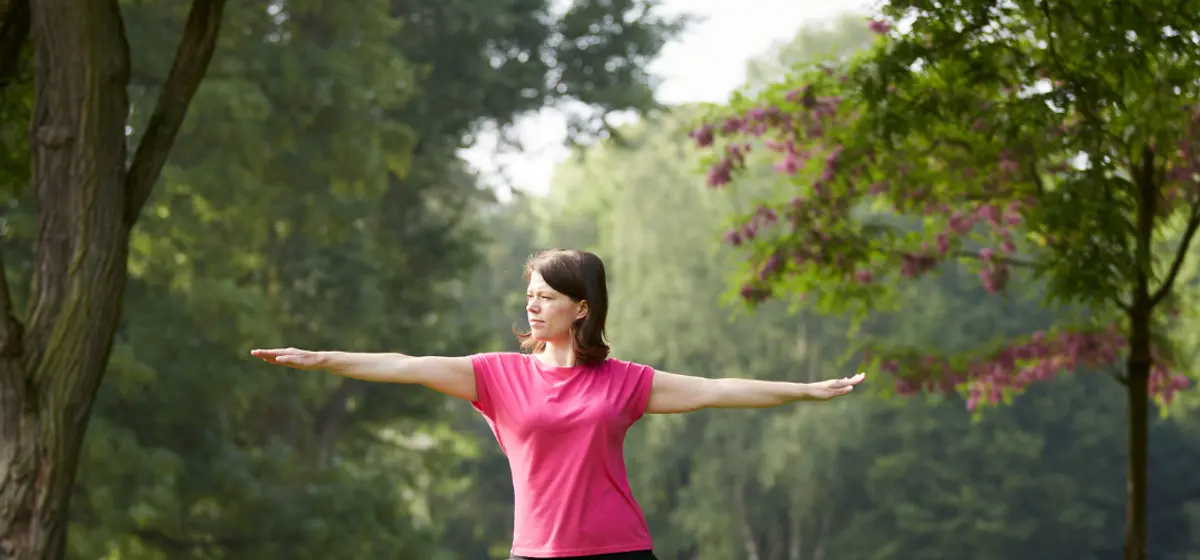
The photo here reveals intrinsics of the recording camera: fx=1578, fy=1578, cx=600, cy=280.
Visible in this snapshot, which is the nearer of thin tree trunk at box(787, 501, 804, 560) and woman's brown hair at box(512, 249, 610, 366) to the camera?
woman's brown hair at box(512, 249, 610, 366)

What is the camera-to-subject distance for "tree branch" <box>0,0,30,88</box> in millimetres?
6402

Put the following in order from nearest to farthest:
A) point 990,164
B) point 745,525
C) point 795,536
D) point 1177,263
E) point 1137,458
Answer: point 1177,263 < point 1137,458 < point 990,164 < point 745,525 < point 795,536

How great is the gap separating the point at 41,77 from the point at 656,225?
3088 centimetres

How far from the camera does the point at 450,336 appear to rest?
23.4 m

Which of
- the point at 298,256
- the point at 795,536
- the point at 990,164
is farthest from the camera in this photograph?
the point at 795,536

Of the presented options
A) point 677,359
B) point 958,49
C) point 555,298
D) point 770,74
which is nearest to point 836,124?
point 958,49

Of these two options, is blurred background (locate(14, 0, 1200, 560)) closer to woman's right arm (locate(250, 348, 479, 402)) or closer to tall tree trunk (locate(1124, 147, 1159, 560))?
Answer: tall tree trunk (locate(1124, 147, 1159, 560))

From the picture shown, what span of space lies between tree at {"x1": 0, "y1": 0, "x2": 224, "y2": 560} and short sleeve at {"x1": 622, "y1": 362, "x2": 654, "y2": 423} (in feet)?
10.7

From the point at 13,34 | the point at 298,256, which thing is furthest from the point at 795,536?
the point at 13,34

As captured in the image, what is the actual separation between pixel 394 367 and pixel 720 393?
2.56 feet

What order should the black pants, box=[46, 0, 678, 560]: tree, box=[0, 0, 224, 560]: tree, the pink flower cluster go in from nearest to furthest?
the black pants < box=[0, 0, 224, 560]: tree < the pink flower cluster < box=[46, 0, 678, 560]: tree

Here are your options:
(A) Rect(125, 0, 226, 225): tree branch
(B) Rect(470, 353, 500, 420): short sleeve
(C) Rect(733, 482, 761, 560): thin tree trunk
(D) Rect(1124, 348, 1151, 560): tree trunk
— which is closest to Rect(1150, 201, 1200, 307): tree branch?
(D) Rect(1124, 348, 1151, 560): tree trunk

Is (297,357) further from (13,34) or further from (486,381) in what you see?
(13,34)

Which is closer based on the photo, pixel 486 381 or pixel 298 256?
pixel 486 381
